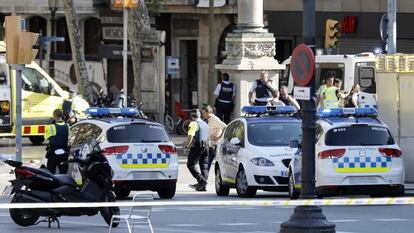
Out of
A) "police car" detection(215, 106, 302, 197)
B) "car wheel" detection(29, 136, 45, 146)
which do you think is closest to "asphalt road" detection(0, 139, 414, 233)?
"police car" detection(215, 106, 302, 197)

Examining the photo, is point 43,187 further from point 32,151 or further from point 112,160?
point 32,151

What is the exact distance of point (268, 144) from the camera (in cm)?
2436

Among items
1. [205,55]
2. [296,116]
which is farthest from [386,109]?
[205,55]

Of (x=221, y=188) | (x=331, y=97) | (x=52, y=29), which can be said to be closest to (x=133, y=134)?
(x=221, y=188)

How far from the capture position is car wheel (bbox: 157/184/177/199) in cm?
2403

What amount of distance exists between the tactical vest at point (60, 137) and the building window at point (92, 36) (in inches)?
1102

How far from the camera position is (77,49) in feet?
139

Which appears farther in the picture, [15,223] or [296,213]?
[15,223]

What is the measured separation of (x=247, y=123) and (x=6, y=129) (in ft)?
42.6

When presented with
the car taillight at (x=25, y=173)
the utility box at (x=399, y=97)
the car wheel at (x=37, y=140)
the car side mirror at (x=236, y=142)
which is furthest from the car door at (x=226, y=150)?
the car wheel at (x=37, y=140)

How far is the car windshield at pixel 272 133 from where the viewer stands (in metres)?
24.4

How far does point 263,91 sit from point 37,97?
871 cm

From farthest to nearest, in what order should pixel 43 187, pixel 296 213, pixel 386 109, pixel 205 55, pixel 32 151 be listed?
pixel 205 55, pixel 32 151, pixel 386 109, pixel 43 187, pixel 296 213

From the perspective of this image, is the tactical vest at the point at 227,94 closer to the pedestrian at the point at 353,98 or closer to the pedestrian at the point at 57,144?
the pedestrian at the point at 353,98
